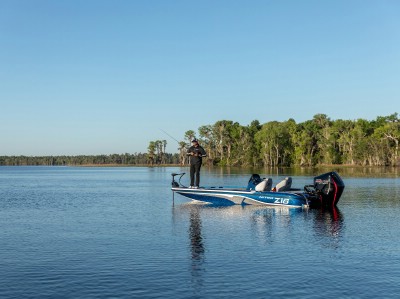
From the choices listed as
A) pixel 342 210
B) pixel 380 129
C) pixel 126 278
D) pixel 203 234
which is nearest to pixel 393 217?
pixel 342 210

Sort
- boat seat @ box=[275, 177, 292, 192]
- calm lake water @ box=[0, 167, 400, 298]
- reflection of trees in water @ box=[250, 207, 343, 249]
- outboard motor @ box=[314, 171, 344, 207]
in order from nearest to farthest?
calm lake water @ box=[0, 167, 400, 298], reflection of trees in water @ box=[250, 207, 343, 249], outboard motor @ box=[314, 171, 344, 207], boat seat @ box=[275, 177, 292, 192]

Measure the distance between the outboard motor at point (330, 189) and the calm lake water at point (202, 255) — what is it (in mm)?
2370

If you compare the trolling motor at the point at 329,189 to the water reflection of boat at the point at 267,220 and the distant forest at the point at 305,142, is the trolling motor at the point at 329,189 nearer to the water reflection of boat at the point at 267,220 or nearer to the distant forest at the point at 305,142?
the water reflection of boat at the point at 267,220

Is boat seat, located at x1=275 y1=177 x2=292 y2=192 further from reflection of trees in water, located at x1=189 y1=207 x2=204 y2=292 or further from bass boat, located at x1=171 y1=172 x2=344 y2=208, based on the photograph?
reflection of trees in water, located at x1=189 y1=207 x2=204 y2=292

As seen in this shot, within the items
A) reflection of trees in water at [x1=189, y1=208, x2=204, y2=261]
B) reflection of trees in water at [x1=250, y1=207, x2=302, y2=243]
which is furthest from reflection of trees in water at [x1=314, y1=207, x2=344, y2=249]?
reflection of trees in water at [x1=189, y1=208, x2=204, y2=261]

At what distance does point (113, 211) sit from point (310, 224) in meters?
11.0

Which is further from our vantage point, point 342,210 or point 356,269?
point 342,210

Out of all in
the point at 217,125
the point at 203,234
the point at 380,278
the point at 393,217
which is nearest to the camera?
the point at 380,278

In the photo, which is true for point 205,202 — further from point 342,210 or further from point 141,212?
point 342,210

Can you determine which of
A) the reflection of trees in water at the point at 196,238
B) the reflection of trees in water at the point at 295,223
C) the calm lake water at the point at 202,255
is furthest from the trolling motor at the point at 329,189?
the reflection of trees in water at the point at 196,238

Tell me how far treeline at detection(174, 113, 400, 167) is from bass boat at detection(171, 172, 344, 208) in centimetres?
10956

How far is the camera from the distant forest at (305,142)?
134 metres

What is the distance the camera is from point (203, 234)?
18.0 metres

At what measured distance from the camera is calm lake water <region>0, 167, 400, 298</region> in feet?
35.7
